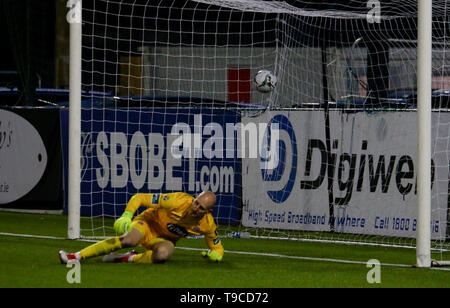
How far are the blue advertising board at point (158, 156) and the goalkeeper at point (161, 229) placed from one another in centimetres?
497

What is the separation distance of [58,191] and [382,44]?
236 inches

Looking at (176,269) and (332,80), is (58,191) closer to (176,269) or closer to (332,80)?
(332,80)

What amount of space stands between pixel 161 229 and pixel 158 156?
5.67 metres

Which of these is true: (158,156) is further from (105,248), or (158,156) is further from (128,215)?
(128,215)

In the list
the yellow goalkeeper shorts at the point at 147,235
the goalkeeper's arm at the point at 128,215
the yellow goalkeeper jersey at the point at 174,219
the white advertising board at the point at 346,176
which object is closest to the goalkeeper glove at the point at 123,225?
the goalkeeper's arm at the point at 128,215

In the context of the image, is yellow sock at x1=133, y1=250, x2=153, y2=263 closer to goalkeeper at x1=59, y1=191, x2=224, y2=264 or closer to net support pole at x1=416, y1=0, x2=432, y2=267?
goalkeeper at x1=59, y1=191, x2=224, y2=264

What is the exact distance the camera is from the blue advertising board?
1583 cm

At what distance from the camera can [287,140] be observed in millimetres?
15141

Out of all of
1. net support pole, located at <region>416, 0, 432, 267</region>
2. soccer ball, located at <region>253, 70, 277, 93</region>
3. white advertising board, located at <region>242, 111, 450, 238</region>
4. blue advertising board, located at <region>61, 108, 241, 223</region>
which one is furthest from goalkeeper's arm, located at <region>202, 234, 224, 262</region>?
blue advertising board, located at <region>61, 108, 241, 223</region>

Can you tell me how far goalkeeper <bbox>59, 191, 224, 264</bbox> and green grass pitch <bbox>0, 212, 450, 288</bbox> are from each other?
14 centimetres

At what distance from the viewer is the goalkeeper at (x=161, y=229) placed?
33.6 ft

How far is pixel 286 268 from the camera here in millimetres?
10648

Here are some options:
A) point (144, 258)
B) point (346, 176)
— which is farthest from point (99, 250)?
point (346, 176)
